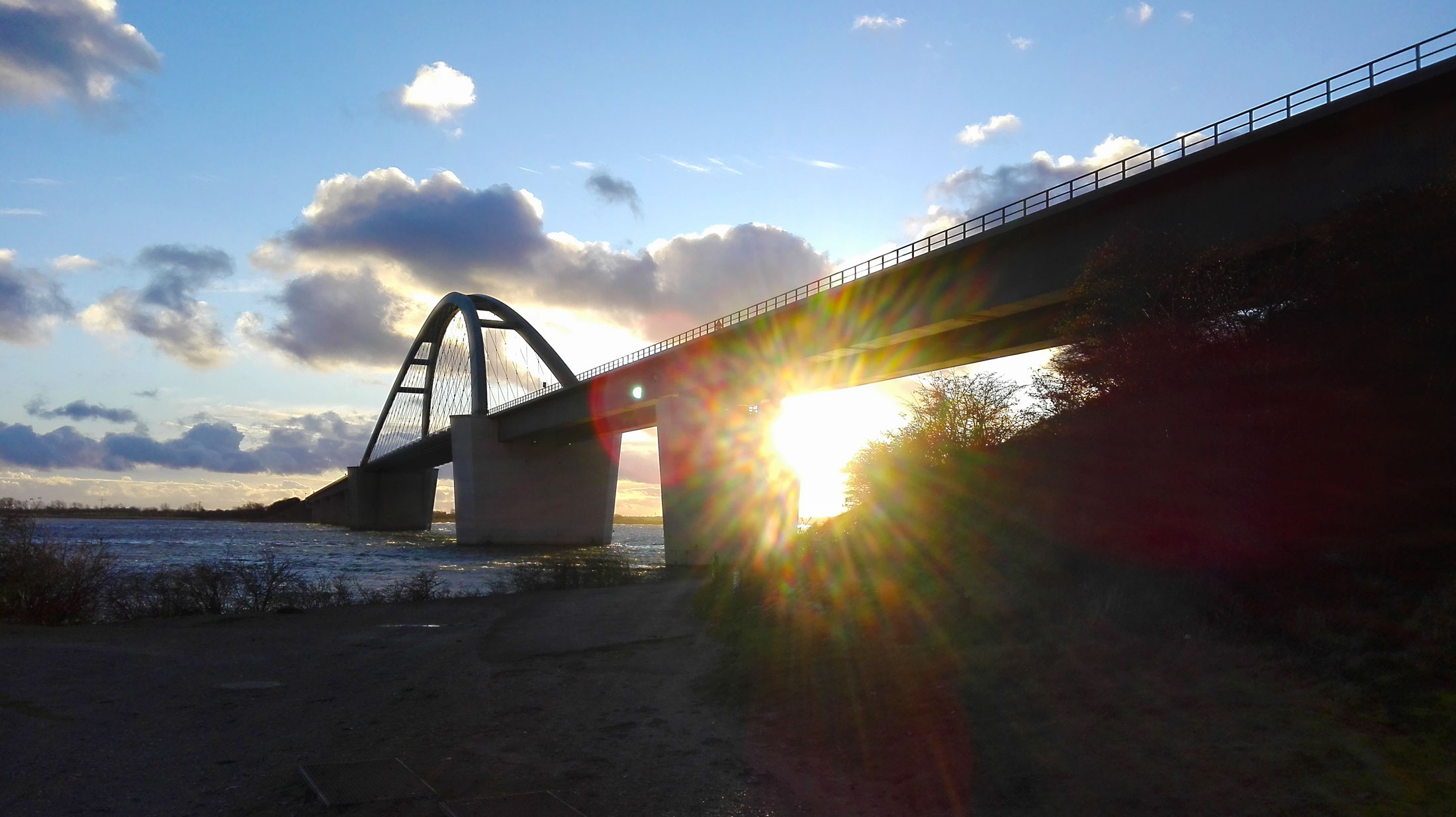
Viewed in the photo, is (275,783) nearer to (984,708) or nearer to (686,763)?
(686,763)

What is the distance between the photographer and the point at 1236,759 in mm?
7020

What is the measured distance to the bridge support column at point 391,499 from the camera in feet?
467

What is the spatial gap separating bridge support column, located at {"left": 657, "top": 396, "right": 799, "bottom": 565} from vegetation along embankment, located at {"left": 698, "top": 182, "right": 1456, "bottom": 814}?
31800 mm

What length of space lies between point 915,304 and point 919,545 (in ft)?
64.8

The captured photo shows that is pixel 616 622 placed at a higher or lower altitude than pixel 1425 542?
lower

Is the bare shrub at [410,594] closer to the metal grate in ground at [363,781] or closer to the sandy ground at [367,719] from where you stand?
the sandy ground at [367,719]

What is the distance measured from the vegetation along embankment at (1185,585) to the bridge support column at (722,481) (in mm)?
31800

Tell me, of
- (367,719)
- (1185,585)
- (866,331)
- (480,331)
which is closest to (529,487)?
(480,331)

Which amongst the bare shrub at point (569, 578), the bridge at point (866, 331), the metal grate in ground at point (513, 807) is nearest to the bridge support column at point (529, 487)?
the bridge at point (866, 331)

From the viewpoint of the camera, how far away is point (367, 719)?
443 inches

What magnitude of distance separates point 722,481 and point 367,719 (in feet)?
135

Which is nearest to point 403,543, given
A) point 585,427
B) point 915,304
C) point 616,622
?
point 585,427

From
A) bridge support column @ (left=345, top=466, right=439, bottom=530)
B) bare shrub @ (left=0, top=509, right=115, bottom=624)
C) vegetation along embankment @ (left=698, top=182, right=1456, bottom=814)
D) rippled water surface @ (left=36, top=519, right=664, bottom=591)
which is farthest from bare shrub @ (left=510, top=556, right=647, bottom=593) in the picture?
bridge support column @ (left=345, top=466, right=439, bottom=530)

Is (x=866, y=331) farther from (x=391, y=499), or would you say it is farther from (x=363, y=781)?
(x=391, y=499)
